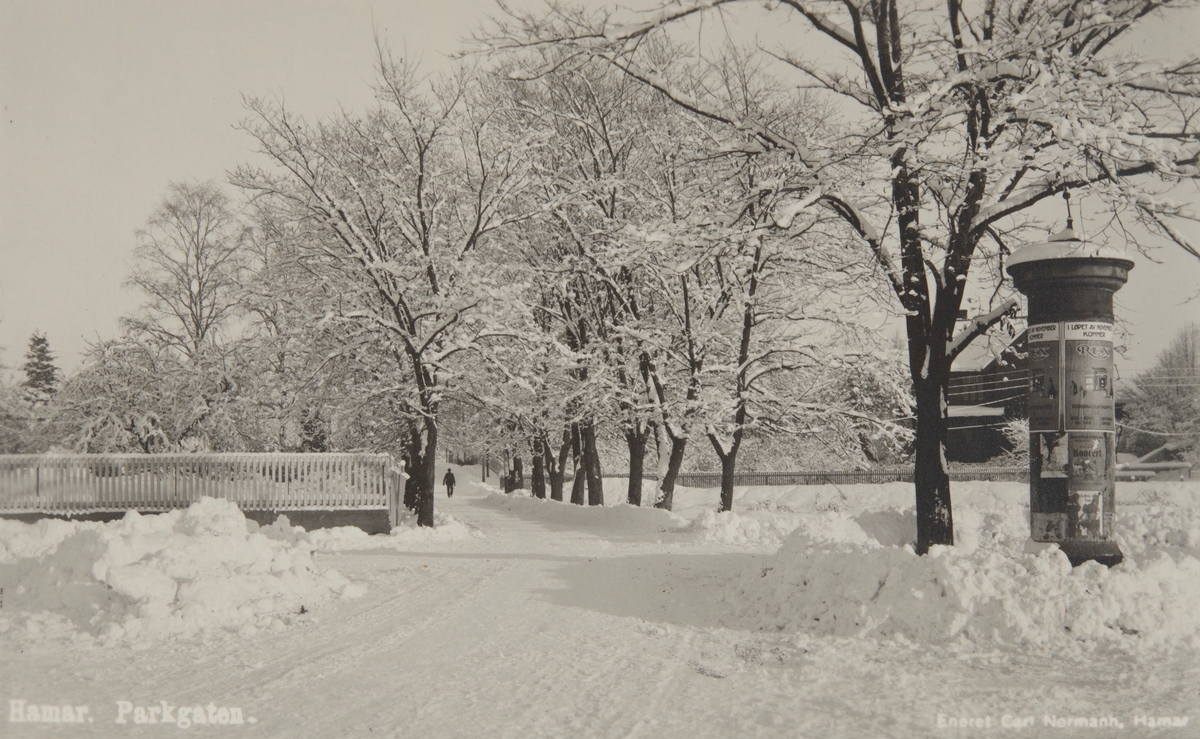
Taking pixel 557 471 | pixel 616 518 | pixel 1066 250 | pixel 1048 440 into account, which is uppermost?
pixel 1066 250

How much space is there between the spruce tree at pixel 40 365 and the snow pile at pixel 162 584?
118 feet

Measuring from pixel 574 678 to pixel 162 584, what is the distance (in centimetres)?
421

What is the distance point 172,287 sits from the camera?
101 feet

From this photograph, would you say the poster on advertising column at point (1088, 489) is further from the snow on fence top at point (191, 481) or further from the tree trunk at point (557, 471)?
the tree trunk at point (557, 471)

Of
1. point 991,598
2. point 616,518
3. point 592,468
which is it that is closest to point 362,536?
point 616,518

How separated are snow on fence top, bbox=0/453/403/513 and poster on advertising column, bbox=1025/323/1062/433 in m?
12.7

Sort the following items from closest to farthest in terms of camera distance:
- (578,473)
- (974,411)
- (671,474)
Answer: (671,474)
(578,473)
(974,411)

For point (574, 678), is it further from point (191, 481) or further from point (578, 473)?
point (578, 473)

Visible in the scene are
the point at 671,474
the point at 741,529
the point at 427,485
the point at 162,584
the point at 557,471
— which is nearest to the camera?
the point at 162,584

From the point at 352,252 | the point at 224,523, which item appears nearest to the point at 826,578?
the point at 224,523

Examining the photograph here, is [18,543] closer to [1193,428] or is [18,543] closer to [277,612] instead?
[277,612]

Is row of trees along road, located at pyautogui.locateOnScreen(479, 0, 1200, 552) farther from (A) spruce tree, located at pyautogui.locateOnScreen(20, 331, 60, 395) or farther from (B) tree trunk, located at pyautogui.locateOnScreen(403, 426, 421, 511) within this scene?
(A) spruce tree, located at pyautogui.locateOnScreen(20, 331, 60, 395)

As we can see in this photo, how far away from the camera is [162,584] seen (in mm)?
7652

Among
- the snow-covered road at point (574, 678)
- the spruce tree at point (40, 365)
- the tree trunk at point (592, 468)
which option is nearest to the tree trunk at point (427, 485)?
the tree trunk at point (592, 468)
